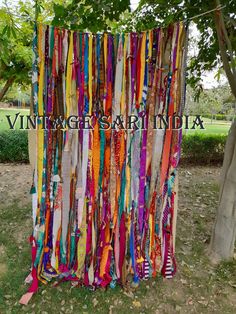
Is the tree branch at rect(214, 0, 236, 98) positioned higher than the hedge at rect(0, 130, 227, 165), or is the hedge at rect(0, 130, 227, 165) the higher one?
the tree branch at rect(214, 0, 236, 98)

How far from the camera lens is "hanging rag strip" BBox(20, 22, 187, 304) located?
5.95ft

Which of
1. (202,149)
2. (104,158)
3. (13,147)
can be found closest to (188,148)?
(202,149)

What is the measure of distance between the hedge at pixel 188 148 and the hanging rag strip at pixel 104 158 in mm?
4392

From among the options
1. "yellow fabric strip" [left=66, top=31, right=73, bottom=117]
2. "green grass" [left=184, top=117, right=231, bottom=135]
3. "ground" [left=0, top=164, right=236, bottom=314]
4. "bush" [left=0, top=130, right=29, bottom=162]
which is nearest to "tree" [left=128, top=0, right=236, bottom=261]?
"ground" [left=0, top=164, right=236, bottom=314]

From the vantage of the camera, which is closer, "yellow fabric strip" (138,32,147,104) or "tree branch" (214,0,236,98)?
"yellow fabric strip" (138,32,147,104)

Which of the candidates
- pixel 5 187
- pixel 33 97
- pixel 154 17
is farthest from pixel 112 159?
pixel 5 187

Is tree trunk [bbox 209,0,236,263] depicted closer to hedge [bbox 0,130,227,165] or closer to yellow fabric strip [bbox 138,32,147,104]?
yellow fabric strip [bbox 138,32,147,104]

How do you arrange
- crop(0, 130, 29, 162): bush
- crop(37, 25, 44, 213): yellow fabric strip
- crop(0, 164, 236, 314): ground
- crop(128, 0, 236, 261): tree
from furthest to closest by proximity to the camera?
1. crop(0, 130, 29, 162): bush
2. crop(128, 0, 236, 261): tree
3. crop(0, 164, 236, 314): ground
4. crop(37, 25, 44, 213): yellow fabric strip

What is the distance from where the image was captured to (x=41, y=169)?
75.7 inches

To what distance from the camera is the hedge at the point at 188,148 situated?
6023mm

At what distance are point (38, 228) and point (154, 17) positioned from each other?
300cm

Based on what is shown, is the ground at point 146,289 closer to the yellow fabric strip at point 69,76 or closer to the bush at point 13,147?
the yellow fabric strip at point 69,76

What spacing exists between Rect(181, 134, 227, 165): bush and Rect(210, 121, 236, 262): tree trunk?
4.09 metres

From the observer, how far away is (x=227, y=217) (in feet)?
7.89
